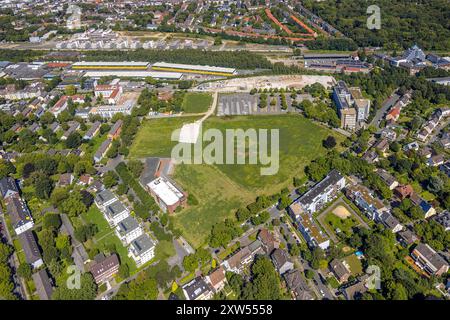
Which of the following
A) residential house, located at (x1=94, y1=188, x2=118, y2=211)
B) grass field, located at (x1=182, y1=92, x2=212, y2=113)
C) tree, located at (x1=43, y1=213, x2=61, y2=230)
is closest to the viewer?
tree, located at (x1=43, y1=213, x2=61, y2=230)

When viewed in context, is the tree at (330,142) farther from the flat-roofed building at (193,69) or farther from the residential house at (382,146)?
the flat-roofed building at (193,69)

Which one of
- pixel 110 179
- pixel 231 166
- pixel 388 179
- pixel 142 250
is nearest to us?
pixel 142 250

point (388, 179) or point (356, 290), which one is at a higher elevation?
point (388, 179)

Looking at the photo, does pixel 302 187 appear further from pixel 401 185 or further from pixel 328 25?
pixel 328 25

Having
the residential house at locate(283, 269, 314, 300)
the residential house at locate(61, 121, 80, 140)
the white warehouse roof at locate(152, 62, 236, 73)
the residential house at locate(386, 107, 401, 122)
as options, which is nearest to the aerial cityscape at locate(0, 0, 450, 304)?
the residential house at locate(283, 269, 314, 300)

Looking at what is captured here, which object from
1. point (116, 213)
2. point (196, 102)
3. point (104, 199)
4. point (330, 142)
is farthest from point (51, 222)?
point (330, 142)

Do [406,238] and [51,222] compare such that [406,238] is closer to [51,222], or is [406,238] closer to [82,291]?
[82,291]

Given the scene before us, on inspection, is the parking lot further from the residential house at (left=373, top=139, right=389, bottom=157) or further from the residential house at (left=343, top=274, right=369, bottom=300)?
the residential house at (left=343, top=274, right=369, bottom=300)

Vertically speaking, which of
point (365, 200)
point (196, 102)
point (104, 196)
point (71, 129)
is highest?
point (365, 200)
